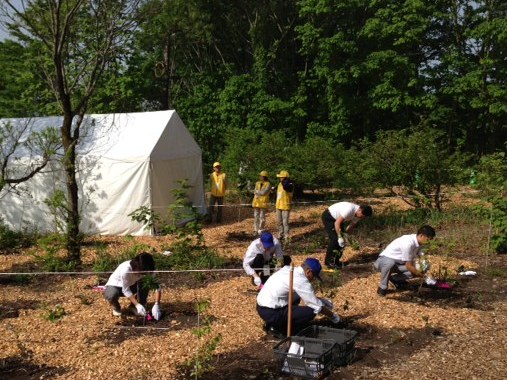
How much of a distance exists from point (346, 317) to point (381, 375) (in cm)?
162

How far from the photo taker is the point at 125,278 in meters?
6.73

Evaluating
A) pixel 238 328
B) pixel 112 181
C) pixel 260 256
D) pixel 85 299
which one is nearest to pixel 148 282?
pixel 238 328

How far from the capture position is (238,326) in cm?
640

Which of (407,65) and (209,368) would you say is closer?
(209,368)

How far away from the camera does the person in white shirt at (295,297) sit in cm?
573

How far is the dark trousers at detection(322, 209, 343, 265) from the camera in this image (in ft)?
29.3

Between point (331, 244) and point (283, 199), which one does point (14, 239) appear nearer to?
point (283, 199)

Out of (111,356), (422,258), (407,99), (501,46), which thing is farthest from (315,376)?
(501,46)

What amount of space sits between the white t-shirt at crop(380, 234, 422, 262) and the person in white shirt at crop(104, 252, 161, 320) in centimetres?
299

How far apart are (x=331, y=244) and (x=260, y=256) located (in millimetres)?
1725

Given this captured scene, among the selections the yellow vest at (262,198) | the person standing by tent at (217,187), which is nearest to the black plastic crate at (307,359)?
the yellow vest at (262,198)

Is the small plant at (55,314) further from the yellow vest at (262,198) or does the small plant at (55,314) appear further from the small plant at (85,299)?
the yellow vest at (262,198)

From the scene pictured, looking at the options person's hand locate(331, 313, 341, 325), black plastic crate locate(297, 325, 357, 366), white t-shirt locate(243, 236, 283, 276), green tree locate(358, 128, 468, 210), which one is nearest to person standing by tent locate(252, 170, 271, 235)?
green tree locate(358, 128, 468, 210)

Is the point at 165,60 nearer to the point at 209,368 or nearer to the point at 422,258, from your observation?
the point at 422,258
